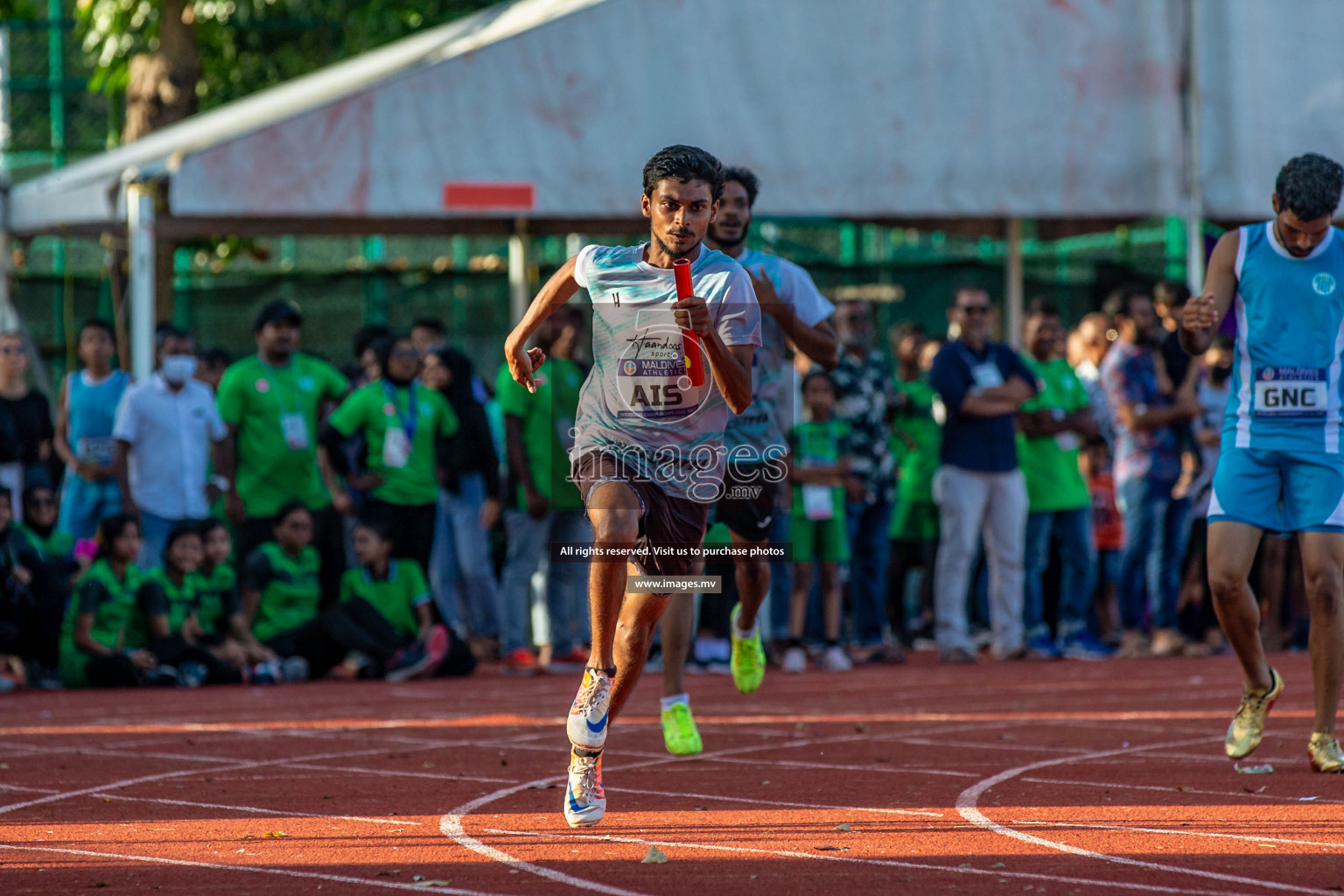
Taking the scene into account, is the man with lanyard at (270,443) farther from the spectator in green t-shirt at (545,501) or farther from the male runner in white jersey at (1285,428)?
the male runner in white jersey at (1285,428)

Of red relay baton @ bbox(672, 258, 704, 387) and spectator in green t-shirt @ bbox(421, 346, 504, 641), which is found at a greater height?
red relay baton @ bbox(672, 258, 704, 387)

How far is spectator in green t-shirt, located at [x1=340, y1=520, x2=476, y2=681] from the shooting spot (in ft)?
39.1

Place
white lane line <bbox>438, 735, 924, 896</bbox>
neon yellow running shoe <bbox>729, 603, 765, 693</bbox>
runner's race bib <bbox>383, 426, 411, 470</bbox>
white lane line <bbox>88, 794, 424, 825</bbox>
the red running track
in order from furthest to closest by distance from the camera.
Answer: runner's race bib <bbox>383, 426, 411, 470</bbox> < neon yellow running shoe <bbox>729, 603, 765, 693</bbox> < white lane line <bbox>88, 794, 424, 825</bbox> < the red running track < white lane line <bbox>438, 735, 924, 896</bbox>

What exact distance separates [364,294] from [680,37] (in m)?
5.42

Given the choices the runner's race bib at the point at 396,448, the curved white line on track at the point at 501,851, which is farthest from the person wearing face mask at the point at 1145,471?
the curved white line on track at the point at 501,851

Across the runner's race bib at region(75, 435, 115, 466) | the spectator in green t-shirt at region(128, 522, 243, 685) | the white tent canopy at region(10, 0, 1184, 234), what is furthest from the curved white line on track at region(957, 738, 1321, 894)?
the runner's race bib at region(75, 435, 115, 466)

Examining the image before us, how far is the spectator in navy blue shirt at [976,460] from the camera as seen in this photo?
1194 centimetres

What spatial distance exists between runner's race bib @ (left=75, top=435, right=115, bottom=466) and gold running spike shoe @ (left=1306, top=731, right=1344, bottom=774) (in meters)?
8.34

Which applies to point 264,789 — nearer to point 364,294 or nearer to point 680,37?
point 680,37

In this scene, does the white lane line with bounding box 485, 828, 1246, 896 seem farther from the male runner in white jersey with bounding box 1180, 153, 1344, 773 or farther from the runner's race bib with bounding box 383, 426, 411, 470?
the runner's race bib with bounding box 383, 426, 411, 470

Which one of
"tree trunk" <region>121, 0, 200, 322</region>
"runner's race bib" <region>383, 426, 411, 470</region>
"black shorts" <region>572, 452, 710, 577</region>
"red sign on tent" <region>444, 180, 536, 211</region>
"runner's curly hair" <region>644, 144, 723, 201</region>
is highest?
"tree trunk" <region>121, 0, 200, 322</region>

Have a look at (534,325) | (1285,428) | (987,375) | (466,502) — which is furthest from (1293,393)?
(466,502)

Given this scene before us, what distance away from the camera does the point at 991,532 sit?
40.0 feet

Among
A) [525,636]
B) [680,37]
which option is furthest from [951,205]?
[525,636]
